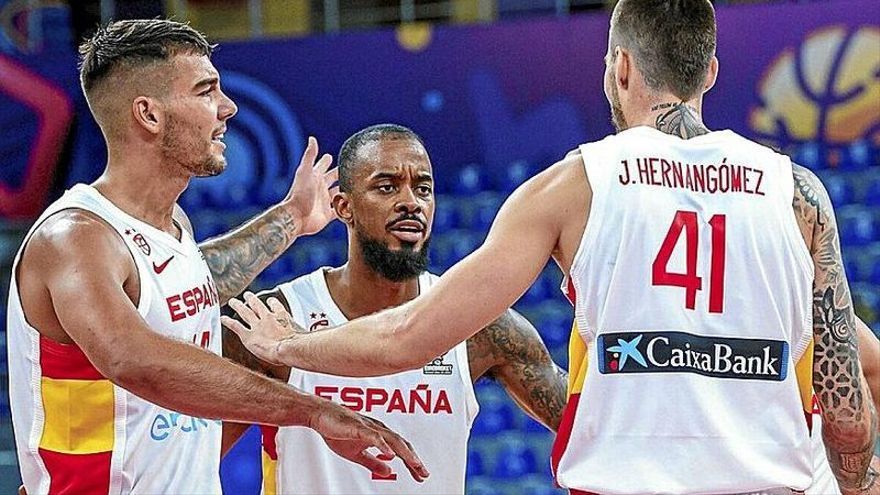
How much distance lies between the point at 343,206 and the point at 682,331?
78.3 inches

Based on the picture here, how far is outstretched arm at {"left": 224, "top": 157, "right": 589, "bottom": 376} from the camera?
3.12 meters

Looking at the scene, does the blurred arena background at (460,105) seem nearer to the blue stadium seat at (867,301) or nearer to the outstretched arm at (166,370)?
the blue stadium seat at (867,301)

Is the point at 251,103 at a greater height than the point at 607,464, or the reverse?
the point at 251,103

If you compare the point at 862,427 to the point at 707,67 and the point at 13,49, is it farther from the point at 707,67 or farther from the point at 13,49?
the point at 13,49

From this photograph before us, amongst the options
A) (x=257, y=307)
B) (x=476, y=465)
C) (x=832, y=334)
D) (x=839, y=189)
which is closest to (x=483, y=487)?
(x=476, y=465)

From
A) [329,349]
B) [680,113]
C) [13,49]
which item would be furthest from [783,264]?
[13,49]

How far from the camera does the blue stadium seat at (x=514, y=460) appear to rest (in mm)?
9328

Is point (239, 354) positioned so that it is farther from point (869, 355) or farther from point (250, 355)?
point (869, 355)

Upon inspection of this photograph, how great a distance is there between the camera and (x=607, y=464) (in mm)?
3094

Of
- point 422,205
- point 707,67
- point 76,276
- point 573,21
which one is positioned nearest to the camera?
point 707,67

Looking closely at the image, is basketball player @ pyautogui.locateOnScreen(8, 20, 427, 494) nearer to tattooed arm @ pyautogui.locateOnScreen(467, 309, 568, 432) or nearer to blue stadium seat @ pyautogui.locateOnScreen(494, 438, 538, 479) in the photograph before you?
tattooed arm @ pyautogui.locateOnScreen(467, 309, 568, 432)

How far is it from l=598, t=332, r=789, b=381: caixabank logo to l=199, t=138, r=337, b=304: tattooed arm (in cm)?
183

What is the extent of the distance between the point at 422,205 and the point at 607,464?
1.70 m

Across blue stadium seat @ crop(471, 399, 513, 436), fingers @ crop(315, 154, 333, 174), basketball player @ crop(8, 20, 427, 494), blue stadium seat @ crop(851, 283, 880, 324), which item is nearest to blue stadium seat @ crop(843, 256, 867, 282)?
blue stadium seat @ crop(851, 283, 880, 324)
